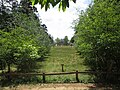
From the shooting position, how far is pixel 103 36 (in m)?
19.0

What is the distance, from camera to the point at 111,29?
63.9ft

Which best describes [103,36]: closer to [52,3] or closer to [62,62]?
[52,3]

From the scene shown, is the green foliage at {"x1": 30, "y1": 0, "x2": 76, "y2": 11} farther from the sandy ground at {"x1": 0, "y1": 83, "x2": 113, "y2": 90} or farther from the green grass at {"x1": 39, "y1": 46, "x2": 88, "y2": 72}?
the green grass at {"x1": 39, "y1": 46, "x2": 88, "y2": 72}

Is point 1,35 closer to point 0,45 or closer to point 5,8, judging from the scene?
point 0,45

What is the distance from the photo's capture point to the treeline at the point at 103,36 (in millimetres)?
19266

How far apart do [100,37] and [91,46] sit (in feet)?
4.20

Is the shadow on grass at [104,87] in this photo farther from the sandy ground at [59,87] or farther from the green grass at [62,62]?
the green grass at [62,62]

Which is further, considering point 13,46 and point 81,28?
point 13,46

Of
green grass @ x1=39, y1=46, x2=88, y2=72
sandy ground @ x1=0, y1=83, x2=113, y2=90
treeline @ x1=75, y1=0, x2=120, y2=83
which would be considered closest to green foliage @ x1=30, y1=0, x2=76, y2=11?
treeline @ x1=75, y1=0, x2=120, y2=83

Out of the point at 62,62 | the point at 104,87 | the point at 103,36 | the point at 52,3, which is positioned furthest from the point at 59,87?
the point at 62,62

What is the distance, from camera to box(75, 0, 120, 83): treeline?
19.3 metres

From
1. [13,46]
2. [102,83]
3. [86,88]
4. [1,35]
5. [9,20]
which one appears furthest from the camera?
[9,20]

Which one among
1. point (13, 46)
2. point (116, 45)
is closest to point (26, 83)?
point (13, 46)

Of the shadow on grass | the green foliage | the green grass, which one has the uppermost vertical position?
the green foliage
